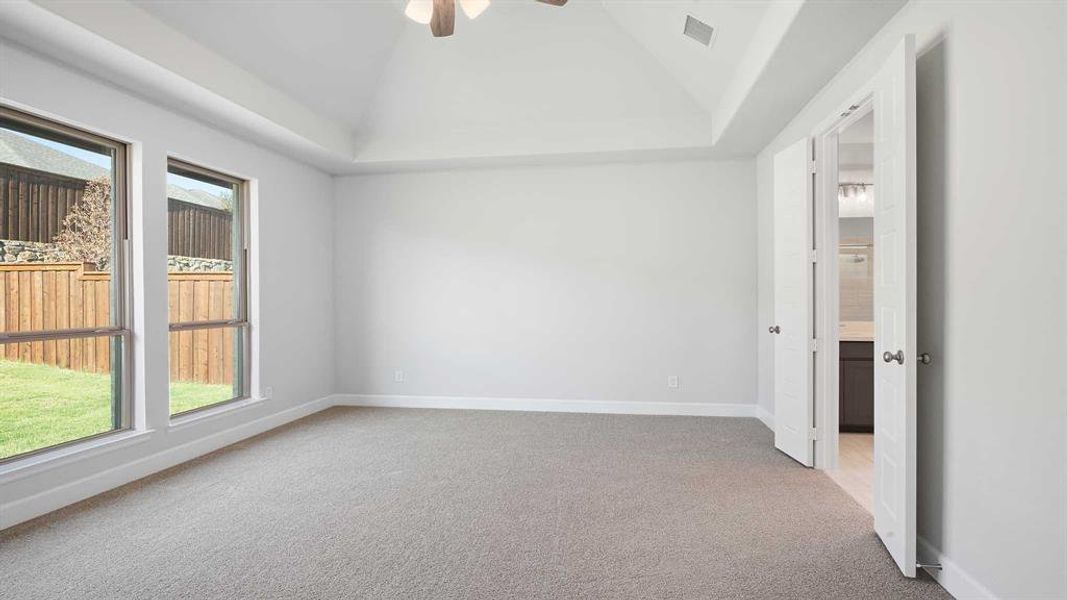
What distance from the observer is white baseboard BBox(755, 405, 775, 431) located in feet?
15.4

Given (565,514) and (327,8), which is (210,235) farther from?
(565,514)

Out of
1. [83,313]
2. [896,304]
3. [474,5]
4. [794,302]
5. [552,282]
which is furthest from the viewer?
[552,282]

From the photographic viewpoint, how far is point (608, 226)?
17.8 ft

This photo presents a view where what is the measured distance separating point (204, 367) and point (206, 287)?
642mm

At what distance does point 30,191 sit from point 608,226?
4.32 metres

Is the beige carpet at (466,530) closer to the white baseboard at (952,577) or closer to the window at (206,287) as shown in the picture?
the white baseboard at (952,577)

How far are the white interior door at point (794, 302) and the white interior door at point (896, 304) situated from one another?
109cm

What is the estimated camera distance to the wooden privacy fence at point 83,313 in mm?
2941

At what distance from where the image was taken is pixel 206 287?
434 centimetres

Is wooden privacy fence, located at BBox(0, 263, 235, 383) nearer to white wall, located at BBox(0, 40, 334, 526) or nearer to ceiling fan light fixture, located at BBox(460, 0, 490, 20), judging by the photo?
white wall, located at BBox(0, 40, 334, 526)

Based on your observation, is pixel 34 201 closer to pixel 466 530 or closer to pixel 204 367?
pixel 204 367

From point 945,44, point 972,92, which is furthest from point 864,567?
point 945,44

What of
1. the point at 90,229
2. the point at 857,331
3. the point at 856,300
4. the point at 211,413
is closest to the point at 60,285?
the point at 90,229

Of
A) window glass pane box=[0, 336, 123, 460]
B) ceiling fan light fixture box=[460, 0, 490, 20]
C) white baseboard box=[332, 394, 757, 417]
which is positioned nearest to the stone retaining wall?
window glass pane box=[0, 336, 123, 460]
